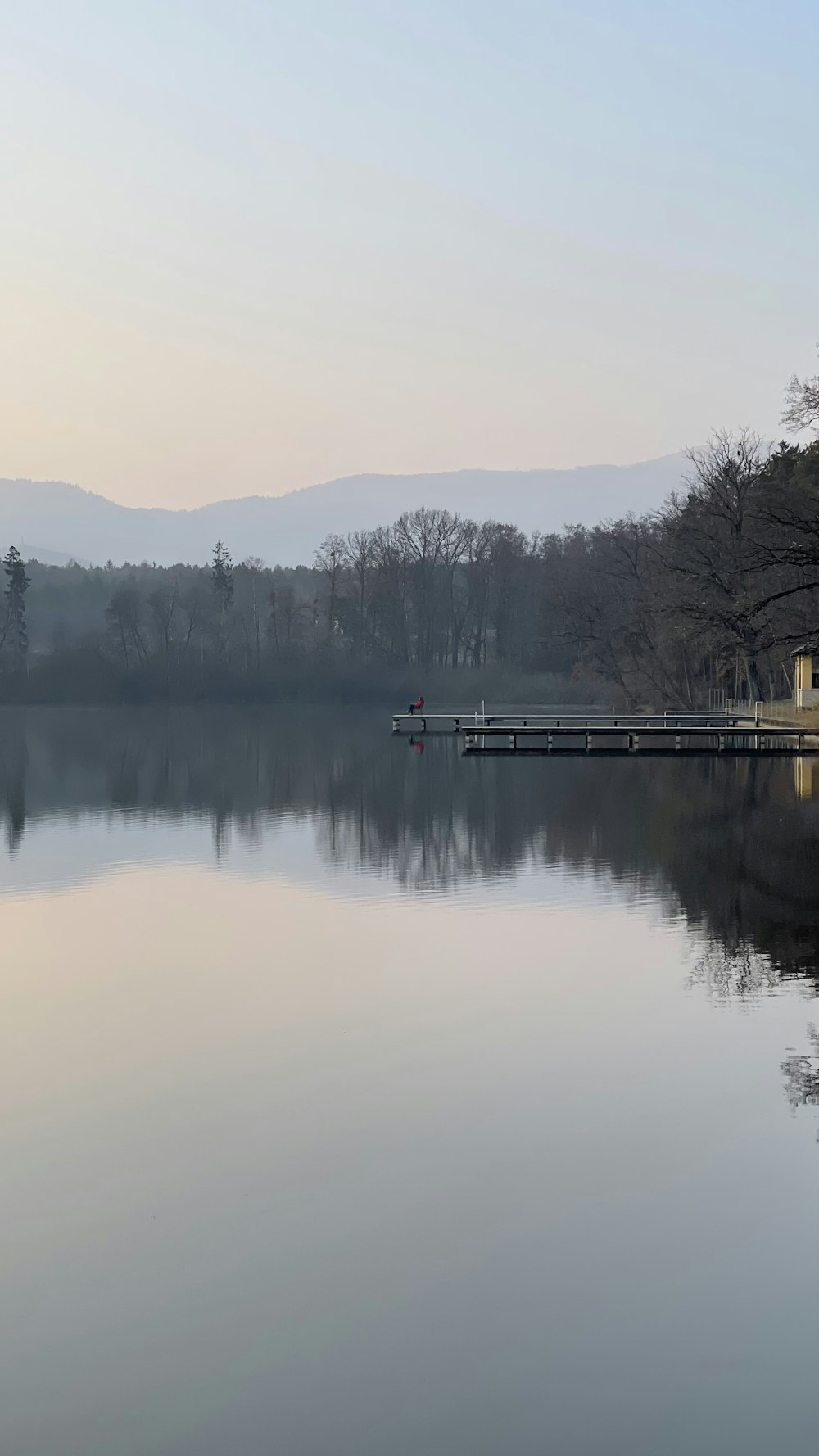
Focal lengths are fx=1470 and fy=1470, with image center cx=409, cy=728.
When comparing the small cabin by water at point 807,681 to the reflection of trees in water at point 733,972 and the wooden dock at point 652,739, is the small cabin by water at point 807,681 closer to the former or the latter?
the wooden dock at point 652,739

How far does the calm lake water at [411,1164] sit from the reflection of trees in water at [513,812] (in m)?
0.29

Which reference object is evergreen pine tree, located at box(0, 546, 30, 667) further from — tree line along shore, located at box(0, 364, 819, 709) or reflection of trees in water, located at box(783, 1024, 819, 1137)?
reflection of trees in water, located at box(783, 1024, 819, 1137)

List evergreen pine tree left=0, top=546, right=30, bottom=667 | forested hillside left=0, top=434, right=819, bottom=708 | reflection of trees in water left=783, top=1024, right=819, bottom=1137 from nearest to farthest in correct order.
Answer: reflection of trees in water left=783, top=1024, right=819, bottom=1137 → forested hillside left=0, top=434, right=819, bottom=708 → evergreen pine tree left=0, top=546, right=30, bottom=667

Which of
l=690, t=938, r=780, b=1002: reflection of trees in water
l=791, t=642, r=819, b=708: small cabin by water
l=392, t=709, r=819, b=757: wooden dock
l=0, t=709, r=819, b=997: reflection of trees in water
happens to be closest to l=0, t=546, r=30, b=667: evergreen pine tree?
l=0, t=709, r=819, b=997: reflection of trees in water

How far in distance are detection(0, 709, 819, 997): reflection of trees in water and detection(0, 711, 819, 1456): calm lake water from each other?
29 cm

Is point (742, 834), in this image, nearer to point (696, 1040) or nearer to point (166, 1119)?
point (696, 1040)

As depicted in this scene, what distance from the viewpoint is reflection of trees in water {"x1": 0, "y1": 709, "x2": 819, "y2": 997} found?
22062 mm

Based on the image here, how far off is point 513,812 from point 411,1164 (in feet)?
87.2

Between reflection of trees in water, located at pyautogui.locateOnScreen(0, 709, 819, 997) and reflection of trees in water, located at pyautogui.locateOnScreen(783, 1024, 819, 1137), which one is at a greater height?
reflection of trees in water, located at pyautogui.locateOnScreen(0, 709, 819, 997)

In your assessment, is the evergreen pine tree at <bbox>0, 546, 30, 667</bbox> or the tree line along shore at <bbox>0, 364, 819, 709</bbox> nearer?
the tree line along shore at <bbox>0, 364, 819, 709</bbox>

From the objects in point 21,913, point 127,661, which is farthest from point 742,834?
point 127,661

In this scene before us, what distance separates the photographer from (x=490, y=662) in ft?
432

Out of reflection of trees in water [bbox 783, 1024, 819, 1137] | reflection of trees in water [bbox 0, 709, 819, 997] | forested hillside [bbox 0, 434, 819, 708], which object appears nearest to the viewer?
reflection of trees in water [bbox 783, 1024, 819, 1137]

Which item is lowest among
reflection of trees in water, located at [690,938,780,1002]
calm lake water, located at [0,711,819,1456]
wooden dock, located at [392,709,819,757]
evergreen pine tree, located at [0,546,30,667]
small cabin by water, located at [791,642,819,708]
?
calm lake water, located at [0,711,819,1456]
